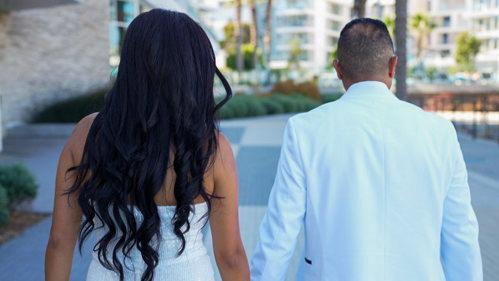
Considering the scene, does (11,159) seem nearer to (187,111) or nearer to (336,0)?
(187,111)

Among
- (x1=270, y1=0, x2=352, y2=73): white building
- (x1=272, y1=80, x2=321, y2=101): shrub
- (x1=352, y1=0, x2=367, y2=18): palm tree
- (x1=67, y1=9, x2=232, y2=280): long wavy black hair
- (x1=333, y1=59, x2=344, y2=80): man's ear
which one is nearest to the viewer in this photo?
(x1=67, y1=9, x2=232, y2=280): long wavy black hair

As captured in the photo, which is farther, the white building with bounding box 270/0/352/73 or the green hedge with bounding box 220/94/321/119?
the white building with bounding box 270/0/352/73

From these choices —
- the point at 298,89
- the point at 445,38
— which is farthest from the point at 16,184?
the point at 445,38

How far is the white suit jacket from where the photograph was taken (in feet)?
8.64

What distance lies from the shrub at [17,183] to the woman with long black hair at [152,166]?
19.8 ft

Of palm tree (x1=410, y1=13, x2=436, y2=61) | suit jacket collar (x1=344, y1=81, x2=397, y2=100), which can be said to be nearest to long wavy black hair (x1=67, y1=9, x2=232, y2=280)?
suit jacket collar (x1=344, y1=81, x2=397, y2=100)

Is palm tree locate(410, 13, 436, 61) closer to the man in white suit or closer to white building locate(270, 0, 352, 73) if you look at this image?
white building locate(270, 0, 352, 73)

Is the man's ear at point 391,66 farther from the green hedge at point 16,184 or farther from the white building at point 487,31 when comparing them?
the white building at point 487,31

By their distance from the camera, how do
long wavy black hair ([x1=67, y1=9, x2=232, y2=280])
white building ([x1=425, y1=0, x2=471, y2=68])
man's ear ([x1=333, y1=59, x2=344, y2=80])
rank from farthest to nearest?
1. white building ([x1=425, y1=0, x2=471, y2=68])
2. man's ear ([x1=333, y1=59, x2=344, y2=80])
3. long wavy black hair ([x1=67, y1=9, x2=232, y2=280])

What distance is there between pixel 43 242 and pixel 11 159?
306 inches

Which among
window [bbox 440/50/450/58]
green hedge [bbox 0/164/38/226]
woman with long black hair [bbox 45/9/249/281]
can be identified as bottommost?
window [bbox 440/50/450/58]

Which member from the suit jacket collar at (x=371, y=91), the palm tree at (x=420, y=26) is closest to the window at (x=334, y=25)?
the palm tree at (x=420, y=26)

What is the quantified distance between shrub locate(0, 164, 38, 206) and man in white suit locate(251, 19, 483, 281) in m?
5.88

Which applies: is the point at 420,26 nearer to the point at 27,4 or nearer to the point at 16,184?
the point at 27,4
